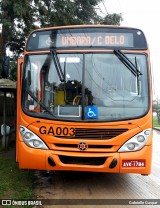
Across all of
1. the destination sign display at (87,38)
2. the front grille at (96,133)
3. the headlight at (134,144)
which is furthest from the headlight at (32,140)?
the destination sign display at (87,38)

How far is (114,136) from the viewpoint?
18.1ft

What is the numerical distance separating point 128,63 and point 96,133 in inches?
58.0

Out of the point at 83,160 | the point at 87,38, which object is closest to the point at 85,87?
the point at 87,38

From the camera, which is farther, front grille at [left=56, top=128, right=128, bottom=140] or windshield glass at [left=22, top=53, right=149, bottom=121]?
windshield glass at [left=22, top=53, right=149, bottom=121]

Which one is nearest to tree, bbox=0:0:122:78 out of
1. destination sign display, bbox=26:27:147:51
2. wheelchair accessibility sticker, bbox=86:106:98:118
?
destination sign display, bbox=26:27:147:51

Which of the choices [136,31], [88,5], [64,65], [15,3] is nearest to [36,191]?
[64,65]

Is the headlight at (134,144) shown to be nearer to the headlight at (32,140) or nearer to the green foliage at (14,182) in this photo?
the headlight at (32,140)

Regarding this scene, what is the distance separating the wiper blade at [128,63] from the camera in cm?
582

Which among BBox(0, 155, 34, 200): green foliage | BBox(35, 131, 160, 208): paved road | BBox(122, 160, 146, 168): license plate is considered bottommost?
BBox(35, 131, 160, 208): paved road

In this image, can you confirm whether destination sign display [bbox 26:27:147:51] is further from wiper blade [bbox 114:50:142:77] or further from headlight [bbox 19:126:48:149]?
headlight [bbox 19:126:48:149]

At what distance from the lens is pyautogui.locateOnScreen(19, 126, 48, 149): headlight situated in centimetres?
562

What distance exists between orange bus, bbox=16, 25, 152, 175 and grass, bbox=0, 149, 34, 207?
0.49 metres

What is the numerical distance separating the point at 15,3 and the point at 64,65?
263 inches

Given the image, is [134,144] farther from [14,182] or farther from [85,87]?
[14,182]
